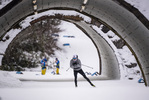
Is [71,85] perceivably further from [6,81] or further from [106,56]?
[106,56]

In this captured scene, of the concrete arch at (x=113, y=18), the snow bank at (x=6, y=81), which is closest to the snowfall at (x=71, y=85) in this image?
the snow bank at (x=6, y=81)

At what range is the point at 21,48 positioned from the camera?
19672 mm

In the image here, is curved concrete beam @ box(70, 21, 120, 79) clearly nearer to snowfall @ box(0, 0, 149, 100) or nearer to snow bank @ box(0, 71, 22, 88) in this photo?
snowfall @ box(0, 0, 149, 100)

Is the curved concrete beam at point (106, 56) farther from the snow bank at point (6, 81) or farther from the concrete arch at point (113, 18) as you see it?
the snow bank at point (6, 81)

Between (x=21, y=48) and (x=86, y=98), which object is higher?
(x=21, y=48)

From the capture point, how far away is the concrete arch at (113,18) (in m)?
5.39

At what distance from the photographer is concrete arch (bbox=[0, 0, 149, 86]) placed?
539 centimetres

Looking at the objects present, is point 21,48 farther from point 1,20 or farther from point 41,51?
point 1,20

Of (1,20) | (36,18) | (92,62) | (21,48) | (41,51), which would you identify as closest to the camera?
(1,20)

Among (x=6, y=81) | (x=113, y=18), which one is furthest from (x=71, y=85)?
(x=113, y=18)

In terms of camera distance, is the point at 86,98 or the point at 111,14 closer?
the point at 86,98

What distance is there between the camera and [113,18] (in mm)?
6398

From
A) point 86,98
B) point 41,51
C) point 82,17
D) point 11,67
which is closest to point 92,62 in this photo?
point 41,51

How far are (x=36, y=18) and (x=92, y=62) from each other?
19.9 m
